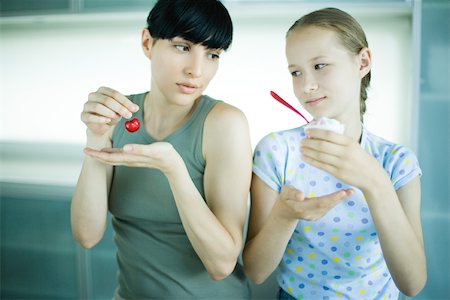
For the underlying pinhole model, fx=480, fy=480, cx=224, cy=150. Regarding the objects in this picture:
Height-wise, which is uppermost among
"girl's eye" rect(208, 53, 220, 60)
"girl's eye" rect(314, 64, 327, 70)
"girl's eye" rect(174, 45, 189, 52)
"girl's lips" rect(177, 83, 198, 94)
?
"girl's eye" rect(174, 45, 189, 52)

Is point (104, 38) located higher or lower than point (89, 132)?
higher

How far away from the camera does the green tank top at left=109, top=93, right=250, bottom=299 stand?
852mm

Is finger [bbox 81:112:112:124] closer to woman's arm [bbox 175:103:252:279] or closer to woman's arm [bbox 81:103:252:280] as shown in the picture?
woman's arm [bbox 81:103:252:280]

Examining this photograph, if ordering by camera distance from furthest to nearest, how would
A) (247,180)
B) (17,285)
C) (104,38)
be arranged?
(17,285) → (104,38) → (247,180)

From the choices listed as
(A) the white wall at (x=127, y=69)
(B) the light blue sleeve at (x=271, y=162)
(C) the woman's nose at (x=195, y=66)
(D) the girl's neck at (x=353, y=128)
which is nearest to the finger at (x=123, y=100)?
(C) the woman's nose at (x=195, y=66)

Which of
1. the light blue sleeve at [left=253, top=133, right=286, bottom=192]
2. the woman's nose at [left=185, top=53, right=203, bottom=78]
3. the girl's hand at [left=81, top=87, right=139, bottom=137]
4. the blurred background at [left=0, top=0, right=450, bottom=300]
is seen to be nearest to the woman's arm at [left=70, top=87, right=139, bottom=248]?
the girl's hand at [left=81, top=87, right=139, bottom=137]

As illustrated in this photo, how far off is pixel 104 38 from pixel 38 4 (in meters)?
0.27

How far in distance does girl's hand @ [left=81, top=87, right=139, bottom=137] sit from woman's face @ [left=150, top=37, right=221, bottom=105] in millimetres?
86

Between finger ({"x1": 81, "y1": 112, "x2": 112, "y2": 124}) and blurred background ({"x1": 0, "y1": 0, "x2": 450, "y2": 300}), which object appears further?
blurred background ({"x1": 0, "y1": 0, "x2": 450, "y2": 300})

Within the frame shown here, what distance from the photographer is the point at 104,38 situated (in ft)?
5.20

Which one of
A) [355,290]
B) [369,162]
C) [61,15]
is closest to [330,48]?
[369,162]

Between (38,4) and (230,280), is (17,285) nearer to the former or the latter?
(38,4)

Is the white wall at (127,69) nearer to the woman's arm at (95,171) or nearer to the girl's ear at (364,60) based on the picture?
the girl's ear at (364,60)

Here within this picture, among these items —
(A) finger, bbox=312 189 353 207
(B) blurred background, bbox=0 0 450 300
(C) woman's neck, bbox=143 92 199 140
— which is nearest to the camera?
(A) finger, bbox=312 189 353 207
